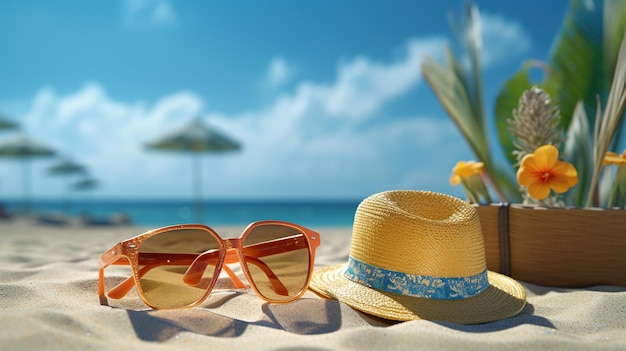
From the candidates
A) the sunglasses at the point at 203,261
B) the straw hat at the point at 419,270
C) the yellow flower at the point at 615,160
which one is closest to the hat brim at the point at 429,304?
the straw hat at the point at 419,270

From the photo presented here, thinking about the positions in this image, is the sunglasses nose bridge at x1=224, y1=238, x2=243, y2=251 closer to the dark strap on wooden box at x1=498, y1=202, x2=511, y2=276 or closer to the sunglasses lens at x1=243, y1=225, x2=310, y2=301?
the sunglasses lens at x1=243, y1=225, x2=310, y2=301

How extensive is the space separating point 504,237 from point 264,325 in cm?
99

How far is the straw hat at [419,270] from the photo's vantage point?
123 centimetres

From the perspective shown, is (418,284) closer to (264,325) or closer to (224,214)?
(264,325)

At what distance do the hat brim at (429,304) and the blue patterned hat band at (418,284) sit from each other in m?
0.01

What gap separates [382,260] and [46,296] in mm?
926

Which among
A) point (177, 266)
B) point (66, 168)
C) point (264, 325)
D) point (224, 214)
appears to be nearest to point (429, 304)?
point (264, 325)

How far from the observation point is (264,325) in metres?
1.18

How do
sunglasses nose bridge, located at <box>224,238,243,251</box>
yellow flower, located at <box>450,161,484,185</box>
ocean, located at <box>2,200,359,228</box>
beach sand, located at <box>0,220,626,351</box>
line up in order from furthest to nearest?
ocean, located at <box>2,200,359,228</box> < yellow flower, located at <box>450,161,484,185</box> < sunglasses nose bridge, located at <box>224,238,243,251</box> < beach sand, located at <box>0,220,626,351</box>

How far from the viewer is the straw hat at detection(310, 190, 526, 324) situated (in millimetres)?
1233

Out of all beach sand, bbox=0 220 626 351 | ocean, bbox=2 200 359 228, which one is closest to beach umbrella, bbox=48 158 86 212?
ocean, bbox=2 200 359 228

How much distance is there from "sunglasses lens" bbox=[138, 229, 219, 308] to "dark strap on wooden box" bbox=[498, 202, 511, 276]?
1031 millimetres

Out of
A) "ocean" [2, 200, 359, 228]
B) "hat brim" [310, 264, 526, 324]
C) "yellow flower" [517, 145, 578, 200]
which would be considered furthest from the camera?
"ocean" [2, 200, 359, 228]

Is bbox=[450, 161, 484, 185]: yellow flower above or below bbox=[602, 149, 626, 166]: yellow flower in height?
below
